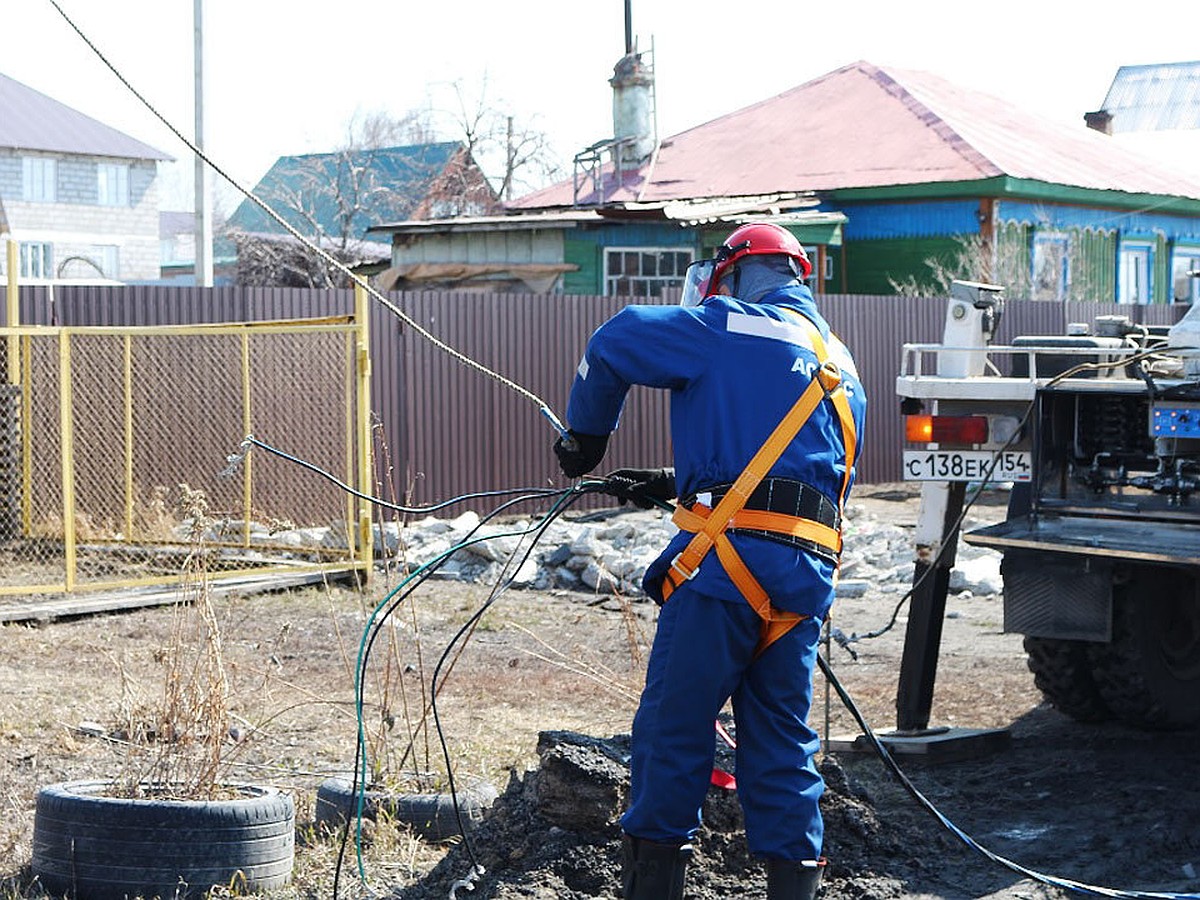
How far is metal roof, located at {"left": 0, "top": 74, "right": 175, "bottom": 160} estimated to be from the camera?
166 ft

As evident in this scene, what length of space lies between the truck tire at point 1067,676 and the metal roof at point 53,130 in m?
46.8

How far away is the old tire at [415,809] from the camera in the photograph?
19.4ft

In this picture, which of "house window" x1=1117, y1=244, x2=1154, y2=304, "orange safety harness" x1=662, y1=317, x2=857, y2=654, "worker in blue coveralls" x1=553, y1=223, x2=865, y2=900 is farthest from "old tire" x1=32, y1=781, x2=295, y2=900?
"house window" x1=1117, y1=244, x2=1154, y2=304

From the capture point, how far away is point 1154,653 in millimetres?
7289

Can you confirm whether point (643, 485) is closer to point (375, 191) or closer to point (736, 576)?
point (736, 576)

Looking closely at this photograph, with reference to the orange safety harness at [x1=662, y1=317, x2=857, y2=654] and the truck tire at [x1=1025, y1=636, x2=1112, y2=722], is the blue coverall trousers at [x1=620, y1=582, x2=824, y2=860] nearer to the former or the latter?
the orange safety harness at [x1=662, y1=317, x2=857, y2=654]

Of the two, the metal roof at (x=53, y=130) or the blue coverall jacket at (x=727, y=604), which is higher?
the metal roof at (x=53, y=130)

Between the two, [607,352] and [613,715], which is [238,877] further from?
[613,715]

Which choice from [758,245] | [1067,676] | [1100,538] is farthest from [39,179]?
[758,245]

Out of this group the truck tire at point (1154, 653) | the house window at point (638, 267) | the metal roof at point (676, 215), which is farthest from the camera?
the house window at point (638, 267)

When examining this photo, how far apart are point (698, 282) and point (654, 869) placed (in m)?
1.76

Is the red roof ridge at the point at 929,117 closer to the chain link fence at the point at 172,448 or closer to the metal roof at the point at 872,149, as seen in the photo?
the metal roof at the point at 872,149

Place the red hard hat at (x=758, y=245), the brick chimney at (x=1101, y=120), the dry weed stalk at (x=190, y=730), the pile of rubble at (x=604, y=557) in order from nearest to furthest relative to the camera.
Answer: the red hard hat at (x=758, y=245), the dry weed stalk at (x=190, y=730), the pile of rubble at (x=604, y=557), the brick chimney at (x=1101, y=120)

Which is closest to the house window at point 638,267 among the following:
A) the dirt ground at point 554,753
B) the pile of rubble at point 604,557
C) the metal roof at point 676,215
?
the metal roof at point 676,215
